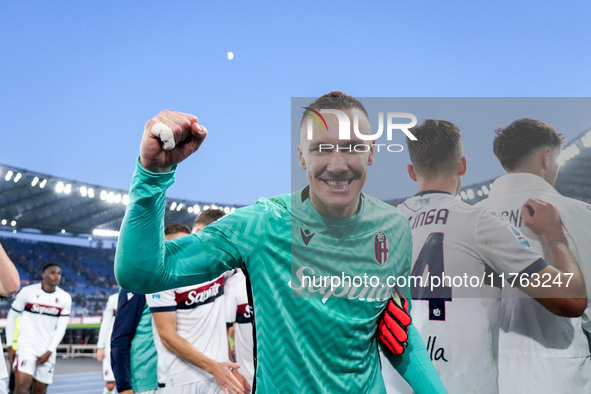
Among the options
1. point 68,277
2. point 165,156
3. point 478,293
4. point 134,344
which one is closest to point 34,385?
point 134,344

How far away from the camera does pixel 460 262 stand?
292cm

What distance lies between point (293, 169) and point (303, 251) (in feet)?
2.09

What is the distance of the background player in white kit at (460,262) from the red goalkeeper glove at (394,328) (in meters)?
1.16

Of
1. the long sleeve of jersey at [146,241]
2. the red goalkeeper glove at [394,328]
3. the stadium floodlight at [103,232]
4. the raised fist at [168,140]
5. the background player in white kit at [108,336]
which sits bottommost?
the background player in white kit at [108,336]

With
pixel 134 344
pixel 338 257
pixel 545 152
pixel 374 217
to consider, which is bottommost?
pixel 134 344

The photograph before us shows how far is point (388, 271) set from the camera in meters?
1.92

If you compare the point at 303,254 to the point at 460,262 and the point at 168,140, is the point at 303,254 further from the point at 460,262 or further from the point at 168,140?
the point at 460,262

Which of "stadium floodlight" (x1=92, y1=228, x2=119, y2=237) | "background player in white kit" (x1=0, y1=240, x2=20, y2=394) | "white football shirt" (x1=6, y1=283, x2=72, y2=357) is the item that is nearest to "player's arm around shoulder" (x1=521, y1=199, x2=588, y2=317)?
"background player in white kit" (x1=0, y1=240, x2=20, y2=394)

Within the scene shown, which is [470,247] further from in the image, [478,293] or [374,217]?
[374,217]

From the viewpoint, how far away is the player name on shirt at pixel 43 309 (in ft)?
28.5

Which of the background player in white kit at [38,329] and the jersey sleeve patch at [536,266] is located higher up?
the jersey sleeve patch at [536,266]

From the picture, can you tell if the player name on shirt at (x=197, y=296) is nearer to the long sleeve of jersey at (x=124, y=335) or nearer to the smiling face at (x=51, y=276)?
the long sleeve of jersey at (x=124, y=335)

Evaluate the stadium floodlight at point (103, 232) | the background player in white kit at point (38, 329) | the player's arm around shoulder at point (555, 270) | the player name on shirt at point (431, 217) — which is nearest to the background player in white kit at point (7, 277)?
the player name on shirt at point (431, 217)

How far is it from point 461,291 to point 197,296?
1936 mm
